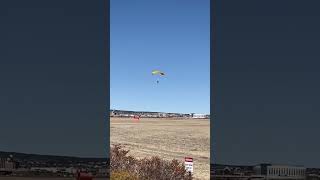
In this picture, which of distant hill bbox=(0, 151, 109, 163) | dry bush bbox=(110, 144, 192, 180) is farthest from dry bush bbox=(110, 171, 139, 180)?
distant hill bbox=(0, 151, 109, 163)

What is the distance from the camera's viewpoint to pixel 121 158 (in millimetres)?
16562
